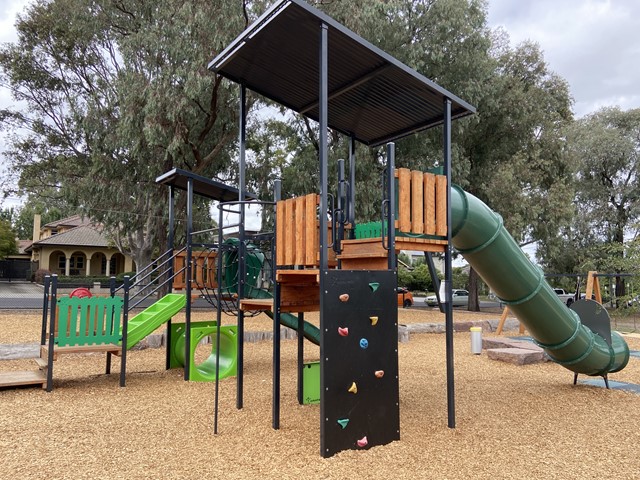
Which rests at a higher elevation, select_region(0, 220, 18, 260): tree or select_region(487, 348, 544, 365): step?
select_region(0, 220, 18, 260): tree

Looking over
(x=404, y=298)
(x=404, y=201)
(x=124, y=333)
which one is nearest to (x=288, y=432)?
(x=404, y=201)

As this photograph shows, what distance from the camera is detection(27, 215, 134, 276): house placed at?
1630 inches

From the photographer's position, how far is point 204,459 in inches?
159

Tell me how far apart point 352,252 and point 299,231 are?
0.69m

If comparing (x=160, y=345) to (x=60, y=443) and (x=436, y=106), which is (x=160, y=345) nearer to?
(x=60, y=443)

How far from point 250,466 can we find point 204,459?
43 cm

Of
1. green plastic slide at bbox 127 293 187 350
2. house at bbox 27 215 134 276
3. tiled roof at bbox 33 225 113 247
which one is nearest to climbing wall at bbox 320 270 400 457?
green plastic slide at bbox 127 293 187 350

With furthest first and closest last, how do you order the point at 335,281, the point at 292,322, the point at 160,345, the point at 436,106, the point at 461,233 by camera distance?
the point at 160,345 < the point at 292,322 < the point at 436,106 < the point at 461,233 < the point at 335,281

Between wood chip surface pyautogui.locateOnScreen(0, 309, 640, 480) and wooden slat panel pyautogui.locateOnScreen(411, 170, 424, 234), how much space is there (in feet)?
6.81

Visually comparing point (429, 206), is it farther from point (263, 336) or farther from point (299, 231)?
point (263, 336)

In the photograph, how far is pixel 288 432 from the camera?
482 centimetres

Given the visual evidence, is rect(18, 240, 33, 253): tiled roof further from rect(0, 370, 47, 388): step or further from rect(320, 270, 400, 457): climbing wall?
rect(320, 270, 400, 457): climbing wall

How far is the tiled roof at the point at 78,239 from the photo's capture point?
40.9 metres

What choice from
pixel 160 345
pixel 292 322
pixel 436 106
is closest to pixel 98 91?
pixel 160 345
